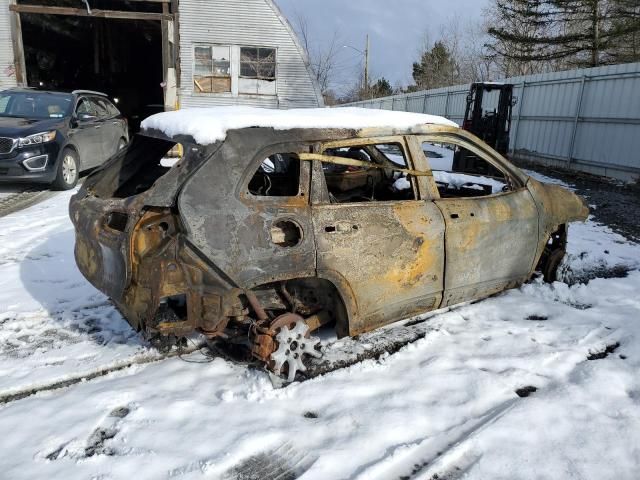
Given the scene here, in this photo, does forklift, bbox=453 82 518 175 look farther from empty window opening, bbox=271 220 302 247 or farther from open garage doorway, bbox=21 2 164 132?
open garage doorway, bbox=21 2 164 132

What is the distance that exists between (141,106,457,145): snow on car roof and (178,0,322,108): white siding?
14.2 metres

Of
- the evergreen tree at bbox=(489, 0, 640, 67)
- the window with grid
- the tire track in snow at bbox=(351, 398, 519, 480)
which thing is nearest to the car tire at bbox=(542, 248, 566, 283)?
the tire track in snow at bbox=(351, 398, 519, 480)

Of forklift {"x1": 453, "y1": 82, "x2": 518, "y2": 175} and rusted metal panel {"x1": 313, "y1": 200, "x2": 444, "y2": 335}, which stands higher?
forklift {"x1": 453, "y1": 82, "x2": 518, "y2": 175}

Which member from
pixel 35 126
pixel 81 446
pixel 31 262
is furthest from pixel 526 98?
pixel 81 446

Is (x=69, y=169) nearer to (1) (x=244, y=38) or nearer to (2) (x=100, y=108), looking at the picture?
(2) (x=100, y=108)

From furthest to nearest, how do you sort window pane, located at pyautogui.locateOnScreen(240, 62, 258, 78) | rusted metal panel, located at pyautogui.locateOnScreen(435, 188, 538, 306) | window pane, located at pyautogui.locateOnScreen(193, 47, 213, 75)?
window pane, located at pyautogui.locateOnScreen(240, 62, 258, 78) → window pane, located at pyautogui.locateOnScreen(193, 47, 213, 75) → rusted metal panel, located at pyautogui.locateOnScreen(435, 188, 538, 306)

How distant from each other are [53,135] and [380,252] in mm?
7850

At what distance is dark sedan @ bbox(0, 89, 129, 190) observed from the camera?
856 centimetres

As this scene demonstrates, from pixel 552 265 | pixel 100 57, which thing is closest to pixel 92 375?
pixel 552 265

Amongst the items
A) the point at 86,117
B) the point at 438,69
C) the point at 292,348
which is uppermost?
the point at 438,69

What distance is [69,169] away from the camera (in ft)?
31.3

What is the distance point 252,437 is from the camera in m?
2.76

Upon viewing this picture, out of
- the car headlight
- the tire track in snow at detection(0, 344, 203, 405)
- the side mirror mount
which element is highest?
the side mirror mount

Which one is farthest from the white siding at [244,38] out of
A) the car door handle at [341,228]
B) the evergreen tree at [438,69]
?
the evergreen tree at [438,69]
